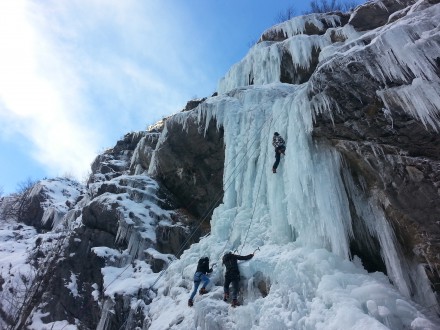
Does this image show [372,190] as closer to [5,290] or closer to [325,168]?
[325,168]

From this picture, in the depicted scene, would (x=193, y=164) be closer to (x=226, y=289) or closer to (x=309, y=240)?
(x=226, y=289)

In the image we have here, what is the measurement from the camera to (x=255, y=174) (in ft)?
32.3

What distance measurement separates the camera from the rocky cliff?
5977 mm

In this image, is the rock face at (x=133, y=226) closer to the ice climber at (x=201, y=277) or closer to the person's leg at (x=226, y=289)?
the ice climber at (x=201, y=277)

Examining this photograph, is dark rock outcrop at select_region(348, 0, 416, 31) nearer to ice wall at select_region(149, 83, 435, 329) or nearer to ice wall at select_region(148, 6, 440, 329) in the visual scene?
ice wall at select_region(149, 83, 435, 329)

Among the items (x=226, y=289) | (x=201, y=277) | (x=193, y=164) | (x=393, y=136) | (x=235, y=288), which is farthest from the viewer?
(x=193, y=164)

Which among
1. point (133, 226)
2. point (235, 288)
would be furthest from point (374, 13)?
point (235, 288)

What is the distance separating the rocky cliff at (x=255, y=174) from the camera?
19.6 feet

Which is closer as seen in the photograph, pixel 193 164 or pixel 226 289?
pixel 226 289

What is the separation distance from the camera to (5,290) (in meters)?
14.3

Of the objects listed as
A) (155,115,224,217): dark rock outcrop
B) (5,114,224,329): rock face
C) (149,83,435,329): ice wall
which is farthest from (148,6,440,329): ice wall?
(155,115,224,217): dark rock outcrop

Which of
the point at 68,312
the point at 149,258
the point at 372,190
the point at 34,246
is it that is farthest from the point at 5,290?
the point at 372,190

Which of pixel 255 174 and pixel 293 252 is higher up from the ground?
pixel 255 174

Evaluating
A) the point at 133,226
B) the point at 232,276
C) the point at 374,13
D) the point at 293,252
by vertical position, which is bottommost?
the point at 232,276
